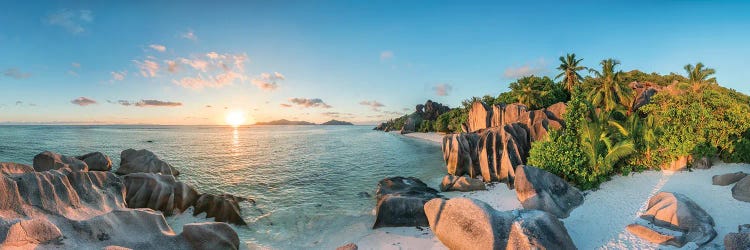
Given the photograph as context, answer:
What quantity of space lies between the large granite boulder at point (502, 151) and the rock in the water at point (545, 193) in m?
6.09

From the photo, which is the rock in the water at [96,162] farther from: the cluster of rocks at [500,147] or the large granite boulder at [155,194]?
the cluster of rocks at [500,147]

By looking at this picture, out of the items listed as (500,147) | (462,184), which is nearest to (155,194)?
(462,184)

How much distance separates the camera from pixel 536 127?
1124 inches

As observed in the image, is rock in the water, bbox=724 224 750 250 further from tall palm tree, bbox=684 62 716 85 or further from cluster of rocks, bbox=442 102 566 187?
tall palm tree, bbox=684 62 716 85

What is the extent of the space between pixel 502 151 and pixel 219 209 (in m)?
22.3

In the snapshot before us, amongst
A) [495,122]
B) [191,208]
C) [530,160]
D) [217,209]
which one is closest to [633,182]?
[530,160]

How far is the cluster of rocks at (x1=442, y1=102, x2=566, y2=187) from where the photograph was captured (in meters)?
26.0

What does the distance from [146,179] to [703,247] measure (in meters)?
28.7

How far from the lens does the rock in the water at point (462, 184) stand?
2417 centimetres

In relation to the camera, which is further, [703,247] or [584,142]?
[584,142]

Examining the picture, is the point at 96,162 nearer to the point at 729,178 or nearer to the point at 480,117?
the point at 480,117

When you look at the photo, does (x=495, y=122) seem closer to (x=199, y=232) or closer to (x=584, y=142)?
(x=584, y=142)

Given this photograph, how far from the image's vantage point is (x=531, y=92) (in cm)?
5672

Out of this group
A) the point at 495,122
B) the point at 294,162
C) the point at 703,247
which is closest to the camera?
the point at 703,247
